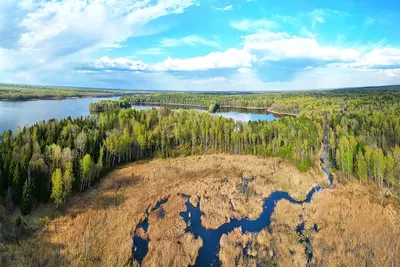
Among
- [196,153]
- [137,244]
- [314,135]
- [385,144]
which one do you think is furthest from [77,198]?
[385,144]

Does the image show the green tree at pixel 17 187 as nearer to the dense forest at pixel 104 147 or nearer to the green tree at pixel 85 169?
the dense forest at pixel 104 147

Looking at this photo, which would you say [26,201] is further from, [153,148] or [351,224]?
[351,224]

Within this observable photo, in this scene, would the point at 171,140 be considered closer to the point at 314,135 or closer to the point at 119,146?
the point at 119,146

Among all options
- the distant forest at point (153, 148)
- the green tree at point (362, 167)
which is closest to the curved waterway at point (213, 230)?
the green tree at point (362, 167)

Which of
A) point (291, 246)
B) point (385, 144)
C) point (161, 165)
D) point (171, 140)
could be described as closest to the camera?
point (291, 246)

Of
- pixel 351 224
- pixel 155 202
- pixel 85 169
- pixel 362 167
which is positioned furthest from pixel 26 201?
pixel 362 167
